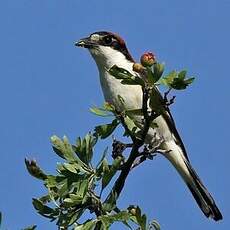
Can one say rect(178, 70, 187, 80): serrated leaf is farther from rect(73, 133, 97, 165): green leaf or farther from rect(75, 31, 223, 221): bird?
rect(75, 31, 223, 221): bird

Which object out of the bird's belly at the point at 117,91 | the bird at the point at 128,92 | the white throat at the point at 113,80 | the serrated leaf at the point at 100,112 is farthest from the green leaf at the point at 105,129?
the bird at the point at 128,92

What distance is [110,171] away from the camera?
3613 millimetres

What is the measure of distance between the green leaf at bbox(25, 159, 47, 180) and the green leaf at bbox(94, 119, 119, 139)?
51 cm

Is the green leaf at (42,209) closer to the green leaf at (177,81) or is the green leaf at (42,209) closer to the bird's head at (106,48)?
the green leaf at (177,81)

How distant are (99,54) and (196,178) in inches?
69.9

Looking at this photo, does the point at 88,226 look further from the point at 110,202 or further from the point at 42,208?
the point at 42,208

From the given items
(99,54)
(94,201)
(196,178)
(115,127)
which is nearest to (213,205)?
(196,178)

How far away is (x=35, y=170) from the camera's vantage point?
3.62 m

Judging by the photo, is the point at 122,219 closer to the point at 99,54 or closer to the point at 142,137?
the point at 142,137

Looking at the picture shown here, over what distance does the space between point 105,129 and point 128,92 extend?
3079 mm

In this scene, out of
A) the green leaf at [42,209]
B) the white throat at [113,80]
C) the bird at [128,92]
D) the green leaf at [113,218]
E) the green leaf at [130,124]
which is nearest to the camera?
the green leaf at [113,218]

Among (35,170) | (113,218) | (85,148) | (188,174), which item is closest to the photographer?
(113,218)

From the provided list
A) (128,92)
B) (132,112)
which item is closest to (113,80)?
(128,92)

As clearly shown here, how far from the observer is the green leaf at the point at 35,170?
3605 millimetres
